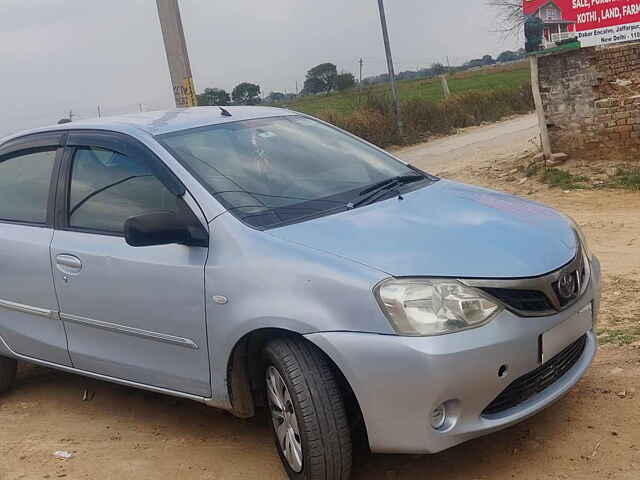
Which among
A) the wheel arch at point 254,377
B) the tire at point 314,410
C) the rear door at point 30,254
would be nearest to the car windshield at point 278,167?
the wheel arch at point 254,377

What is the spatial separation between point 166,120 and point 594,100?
8.59 m

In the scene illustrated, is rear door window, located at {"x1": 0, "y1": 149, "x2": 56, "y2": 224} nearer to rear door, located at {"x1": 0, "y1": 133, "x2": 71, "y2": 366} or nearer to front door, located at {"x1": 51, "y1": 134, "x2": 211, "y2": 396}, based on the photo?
rear door, located at {"x1": 0, "y1": 133, "x2": 71, "y2": 366}

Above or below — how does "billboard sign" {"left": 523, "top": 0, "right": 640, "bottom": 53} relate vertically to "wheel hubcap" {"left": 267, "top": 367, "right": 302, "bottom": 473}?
above

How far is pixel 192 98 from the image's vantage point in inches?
360

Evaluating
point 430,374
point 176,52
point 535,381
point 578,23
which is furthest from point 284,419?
point 578,23

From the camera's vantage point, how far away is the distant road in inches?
636

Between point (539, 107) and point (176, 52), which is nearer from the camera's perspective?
point (176, 52)

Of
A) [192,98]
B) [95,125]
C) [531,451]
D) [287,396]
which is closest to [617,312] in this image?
[531,451]

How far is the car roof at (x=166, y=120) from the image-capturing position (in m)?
4.12

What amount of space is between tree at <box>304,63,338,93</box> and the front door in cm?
2896

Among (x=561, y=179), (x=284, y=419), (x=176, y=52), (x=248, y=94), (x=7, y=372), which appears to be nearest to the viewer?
(x=284, y=419)

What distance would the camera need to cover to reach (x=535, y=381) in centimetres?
321

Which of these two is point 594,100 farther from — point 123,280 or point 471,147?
point 123,280

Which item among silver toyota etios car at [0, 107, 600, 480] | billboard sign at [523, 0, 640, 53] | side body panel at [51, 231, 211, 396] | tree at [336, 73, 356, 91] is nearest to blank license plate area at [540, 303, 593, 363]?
silver toyota etios car at [0, 107, 600, 480]
